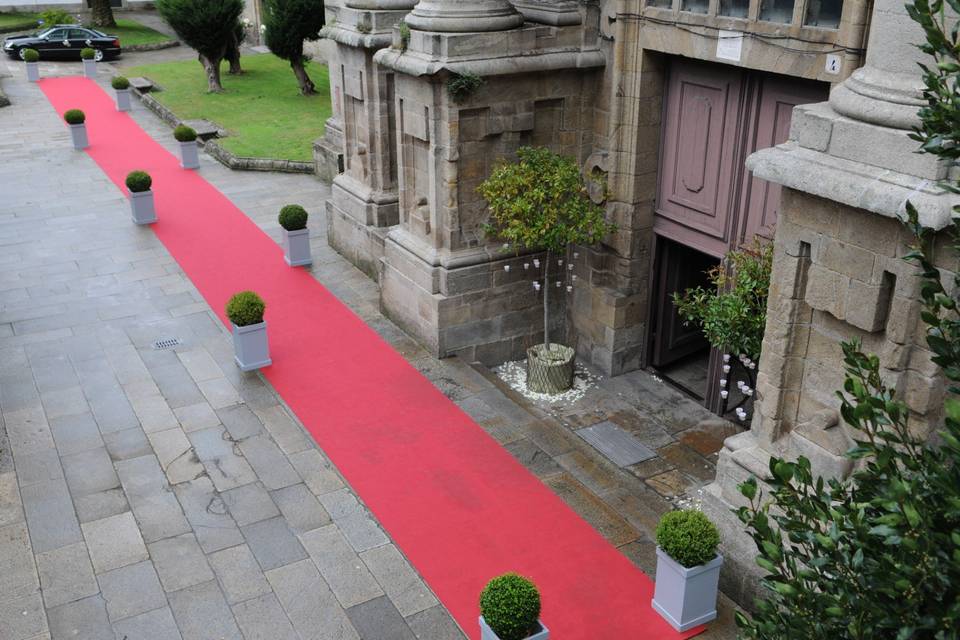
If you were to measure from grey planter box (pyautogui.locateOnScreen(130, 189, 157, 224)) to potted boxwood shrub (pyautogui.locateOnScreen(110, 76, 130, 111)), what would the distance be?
395 inches

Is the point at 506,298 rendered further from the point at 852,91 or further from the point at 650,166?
the point at 852,91

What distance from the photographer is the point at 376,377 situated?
12672 mm

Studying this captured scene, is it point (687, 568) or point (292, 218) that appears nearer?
point (687, 568)

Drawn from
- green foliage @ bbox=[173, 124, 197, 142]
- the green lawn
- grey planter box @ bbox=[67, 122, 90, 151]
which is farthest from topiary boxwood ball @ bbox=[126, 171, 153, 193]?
grey planter box @ bbox=[67, 122, 90, 151]

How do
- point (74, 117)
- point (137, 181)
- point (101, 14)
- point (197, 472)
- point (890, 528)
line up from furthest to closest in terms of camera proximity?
point (101, 14) → point (74, 117) → point (137, 181) → point (197, 472) → point (890, 528)

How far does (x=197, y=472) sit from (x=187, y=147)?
43.5ft

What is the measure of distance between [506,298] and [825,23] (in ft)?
18.6

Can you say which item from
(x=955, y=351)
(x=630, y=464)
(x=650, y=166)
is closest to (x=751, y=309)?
(x=630, y=464)

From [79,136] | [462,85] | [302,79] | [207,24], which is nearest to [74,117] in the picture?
[79,136]

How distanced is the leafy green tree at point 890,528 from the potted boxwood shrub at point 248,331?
9.18 m

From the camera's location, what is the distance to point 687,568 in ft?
25.8

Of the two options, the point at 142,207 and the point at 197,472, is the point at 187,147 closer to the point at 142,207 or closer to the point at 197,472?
the point at 142,207

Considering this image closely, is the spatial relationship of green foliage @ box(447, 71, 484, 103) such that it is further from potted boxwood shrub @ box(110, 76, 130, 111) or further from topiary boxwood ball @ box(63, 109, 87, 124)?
potted boxwood shrub @ box(110, 76, 130, 111)

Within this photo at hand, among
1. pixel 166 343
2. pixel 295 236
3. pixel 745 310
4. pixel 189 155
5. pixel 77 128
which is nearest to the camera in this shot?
pixel 745 310
